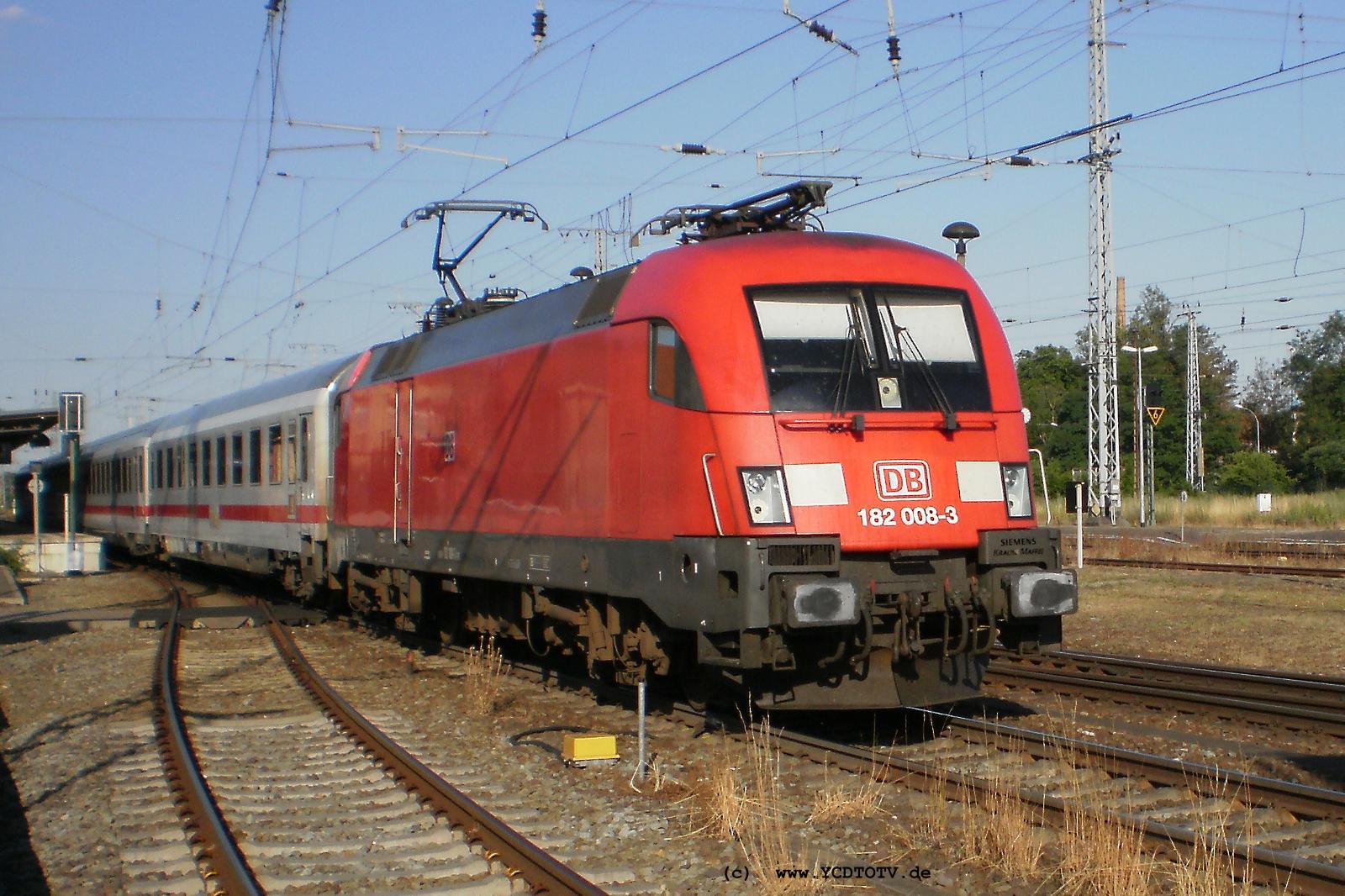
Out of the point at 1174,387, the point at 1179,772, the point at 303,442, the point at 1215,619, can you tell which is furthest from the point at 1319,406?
the point at 1179,772

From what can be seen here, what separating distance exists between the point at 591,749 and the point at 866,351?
319 centimetres

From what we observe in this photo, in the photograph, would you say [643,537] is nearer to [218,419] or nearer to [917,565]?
[917,565]

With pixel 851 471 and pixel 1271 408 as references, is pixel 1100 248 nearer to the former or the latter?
pixel 851 471

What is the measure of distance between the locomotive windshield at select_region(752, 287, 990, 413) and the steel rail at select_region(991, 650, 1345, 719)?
2396mm

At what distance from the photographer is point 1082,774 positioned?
7.82 m

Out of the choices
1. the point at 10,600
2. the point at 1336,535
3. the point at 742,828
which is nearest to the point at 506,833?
the point at 742,828

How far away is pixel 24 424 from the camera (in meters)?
33.3

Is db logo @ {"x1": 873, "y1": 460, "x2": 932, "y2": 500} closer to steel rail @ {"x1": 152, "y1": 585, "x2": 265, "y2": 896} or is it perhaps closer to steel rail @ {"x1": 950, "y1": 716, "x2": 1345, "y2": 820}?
steel rail @ {"x1": 950, "y1": 716, "x2": 1345, "y2": 820}

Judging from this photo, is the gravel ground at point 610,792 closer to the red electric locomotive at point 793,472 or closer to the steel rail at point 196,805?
the red electric locomotive at point 793,472

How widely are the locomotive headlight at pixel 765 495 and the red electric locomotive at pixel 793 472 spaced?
1 centimetres

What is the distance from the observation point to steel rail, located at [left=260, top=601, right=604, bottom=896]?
5.92 m

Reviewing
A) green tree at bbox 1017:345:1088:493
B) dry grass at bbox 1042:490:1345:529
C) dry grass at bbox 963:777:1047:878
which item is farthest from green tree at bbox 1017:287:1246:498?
dry grass at bbox 963:777:1047:878

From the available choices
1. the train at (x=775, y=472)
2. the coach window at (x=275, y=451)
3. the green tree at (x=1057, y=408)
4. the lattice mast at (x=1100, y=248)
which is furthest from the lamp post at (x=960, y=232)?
the green tree at (x=1057, y=408)

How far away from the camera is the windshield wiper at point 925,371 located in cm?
870
